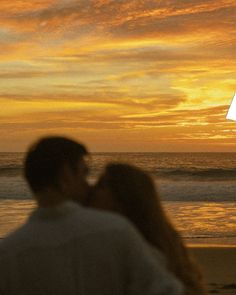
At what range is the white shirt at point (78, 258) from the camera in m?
1.68

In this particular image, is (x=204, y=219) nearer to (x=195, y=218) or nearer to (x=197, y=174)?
(x=195, y=218)

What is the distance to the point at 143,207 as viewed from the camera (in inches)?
80.4

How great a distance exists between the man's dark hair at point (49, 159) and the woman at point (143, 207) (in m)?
0.29

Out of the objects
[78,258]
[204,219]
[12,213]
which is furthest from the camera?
[12,213]

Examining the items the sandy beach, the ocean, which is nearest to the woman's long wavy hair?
the ocean

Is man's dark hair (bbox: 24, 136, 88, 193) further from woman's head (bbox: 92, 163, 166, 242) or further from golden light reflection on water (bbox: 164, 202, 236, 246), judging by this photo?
golden light reflection on water (bbox: 164, 202, 236, 246)

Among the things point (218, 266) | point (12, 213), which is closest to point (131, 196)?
point (218, 266)

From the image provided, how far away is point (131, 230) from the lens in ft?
5.57

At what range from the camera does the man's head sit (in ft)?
5.84

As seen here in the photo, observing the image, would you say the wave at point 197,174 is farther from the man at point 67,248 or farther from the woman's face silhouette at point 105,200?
the man at point 67,248

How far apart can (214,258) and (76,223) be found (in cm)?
977

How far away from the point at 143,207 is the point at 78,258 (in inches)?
15.0

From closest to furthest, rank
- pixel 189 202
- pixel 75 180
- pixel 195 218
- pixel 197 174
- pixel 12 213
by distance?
pixel 75 180 < pixel 195 218 < pixel 12 213 < pixel 189 202 < pixel 197 174

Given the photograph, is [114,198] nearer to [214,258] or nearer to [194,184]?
[214,258]
